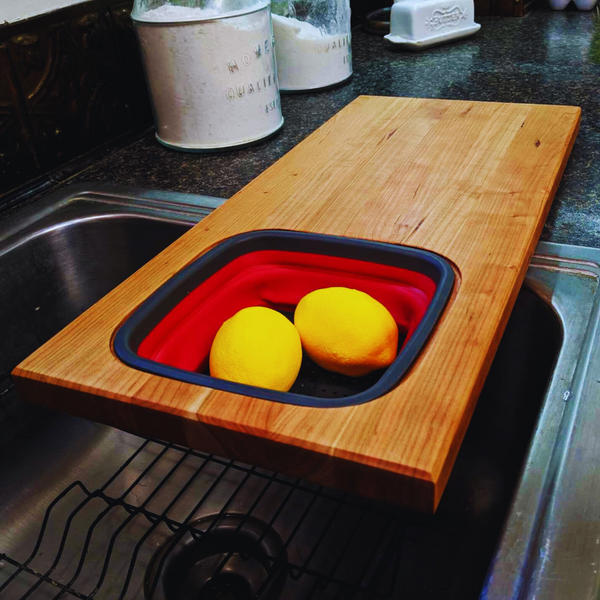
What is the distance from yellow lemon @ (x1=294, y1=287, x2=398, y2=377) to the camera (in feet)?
1.71

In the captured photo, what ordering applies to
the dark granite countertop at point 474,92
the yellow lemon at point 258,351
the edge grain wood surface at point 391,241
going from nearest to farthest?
1. the edge grain wood surface at point 391,241
2. the yellow lemon at point 258,351
3. the dark granite countertop at point 474,92

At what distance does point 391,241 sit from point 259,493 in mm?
341

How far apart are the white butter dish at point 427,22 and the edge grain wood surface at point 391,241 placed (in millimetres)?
553

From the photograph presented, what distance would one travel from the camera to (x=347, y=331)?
1.72ft

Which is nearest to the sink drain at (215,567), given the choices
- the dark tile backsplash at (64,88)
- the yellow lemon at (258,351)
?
the yellow lemon at (258,351)

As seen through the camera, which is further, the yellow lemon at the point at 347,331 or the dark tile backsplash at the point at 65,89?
the dark tile backsplash at the point at 65,89

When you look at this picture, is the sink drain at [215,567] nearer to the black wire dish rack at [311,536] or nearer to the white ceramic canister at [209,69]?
the black wire dish rack at [311,536]

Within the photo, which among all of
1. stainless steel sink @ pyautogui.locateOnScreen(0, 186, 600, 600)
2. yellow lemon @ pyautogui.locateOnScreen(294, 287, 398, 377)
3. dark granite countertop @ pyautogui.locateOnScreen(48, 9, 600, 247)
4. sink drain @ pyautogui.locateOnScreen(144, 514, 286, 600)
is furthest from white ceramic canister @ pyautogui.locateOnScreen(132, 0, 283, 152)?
sink drain @ pyautogui.locateOnScreen(144, 514, 286, 600)

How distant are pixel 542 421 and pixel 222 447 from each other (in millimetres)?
234

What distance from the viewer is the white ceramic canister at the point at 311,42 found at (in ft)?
3.53

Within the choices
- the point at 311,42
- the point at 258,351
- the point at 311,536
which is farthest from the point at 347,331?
the point at 311,42

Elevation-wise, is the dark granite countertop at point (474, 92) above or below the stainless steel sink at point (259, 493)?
above

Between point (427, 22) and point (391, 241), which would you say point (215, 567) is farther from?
point (427, 22)

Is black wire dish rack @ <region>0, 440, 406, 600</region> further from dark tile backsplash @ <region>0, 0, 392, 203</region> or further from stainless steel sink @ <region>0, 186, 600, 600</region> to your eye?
dark tile backsplash @ <region>0, 0, 392, 203</region>
